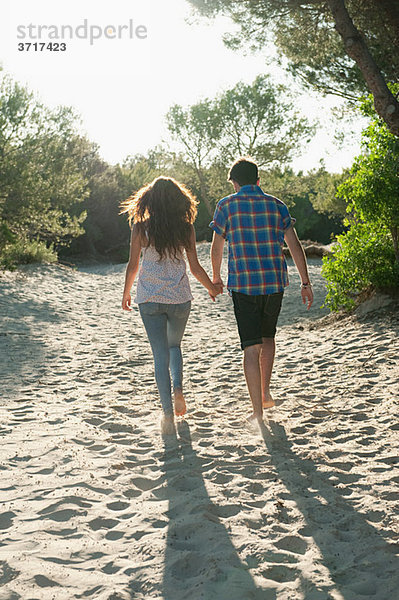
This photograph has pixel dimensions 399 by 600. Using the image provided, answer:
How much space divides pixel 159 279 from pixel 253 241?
0.75m

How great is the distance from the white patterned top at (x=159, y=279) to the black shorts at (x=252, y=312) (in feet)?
1.49

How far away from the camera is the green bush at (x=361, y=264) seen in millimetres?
8055

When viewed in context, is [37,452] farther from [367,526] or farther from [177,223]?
[367,526]

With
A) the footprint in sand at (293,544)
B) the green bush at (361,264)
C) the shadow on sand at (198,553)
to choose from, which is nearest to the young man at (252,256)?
the shadow on sand at (198,553)

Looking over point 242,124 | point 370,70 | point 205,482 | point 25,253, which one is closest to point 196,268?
point 205,482

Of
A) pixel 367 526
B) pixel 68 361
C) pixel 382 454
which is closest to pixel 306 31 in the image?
pixel 68 361

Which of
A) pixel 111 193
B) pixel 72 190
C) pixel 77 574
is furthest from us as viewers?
pixel 111 193

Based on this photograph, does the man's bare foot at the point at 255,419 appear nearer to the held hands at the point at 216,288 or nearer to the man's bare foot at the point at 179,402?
the man's bare foot at the point at 179,402

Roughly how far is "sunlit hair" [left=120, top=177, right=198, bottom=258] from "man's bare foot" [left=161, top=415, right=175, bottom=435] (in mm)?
1260

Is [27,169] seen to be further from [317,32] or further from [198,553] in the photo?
[198,553]

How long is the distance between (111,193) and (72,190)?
48.3 ft

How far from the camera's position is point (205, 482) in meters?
3.45

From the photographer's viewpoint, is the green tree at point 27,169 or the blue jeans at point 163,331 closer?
the blue jeans at point 163,331

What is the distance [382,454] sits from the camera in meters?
3.78
